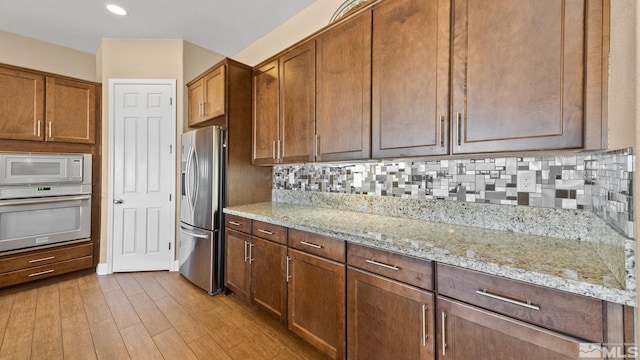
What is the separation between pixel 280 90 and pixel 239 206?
118cm

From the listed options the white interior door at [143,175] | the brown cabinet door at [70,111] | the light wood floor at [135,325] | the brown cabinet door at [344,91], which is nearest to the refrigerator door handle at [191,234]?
the white interior door at [143,175]

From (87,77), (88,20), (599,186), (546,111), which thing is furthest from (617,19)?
(87,77)

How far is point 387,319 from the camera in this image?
1.29 meters

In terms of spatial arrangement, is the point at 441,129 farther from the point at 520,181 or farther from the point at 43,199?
the point at 43,199

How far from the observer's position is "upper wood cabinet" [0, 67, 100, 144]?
106 inches

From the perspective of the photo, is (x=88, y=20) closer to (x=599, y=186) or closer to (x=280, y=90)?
(x=280, y=90)

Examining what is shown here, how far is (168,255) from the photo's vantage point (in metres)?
3.18

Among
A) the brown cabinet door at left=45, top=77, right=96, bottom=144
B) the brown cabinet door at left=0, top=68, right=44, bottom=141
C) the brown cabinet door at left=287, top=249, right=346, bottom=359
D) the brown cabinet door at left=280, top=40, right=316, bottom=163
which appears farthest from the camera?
the brown cabinet door at left=45, top=77, right=96, bottom=144

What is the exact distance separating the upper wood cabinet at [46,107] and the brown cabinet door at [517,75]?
3899 millimetres

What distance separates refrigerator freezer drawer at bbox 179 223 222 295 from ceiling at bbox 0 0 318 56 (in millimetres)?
2214

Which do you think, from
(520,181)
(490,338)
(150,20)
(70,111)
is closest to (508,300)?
(490,338)

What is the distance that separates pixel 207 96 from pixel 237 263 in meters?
1.79

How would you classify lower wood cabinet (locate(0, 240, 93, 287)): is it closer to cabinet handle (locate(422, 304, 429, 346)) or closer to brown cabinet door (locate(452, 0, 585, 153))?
cabinet handle (locate(422, 304, 429, 346))

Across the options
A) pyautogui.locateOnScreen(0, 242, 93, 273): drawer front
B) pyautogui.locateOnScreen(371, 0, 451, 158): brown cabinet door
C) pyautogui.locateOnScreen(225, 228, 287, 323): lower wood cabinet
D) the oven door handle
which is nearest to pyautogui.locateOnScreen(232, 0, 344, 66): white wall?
pyautogui.locateOnScreen(371, 0, 451, 158): brown cabinet door
